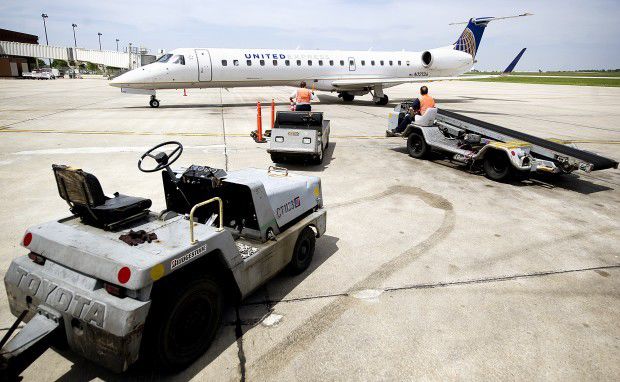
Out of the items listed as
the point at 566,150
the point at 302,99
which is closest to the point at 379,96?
the point at 302,99

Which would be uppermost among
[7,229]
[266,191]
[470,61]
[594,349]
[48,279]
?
[470,61]

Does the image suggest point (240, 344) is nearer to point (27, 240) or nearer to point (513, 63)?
point (27, 240)

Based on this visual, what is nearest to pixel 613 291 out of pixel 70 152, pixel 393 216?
pixel 393 216

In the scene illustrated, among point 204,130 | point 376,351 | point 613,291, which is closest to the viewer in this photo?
point 376,351

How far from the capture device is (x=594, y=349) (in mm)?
3828

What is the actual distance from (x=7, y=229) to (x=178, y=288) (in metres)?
4.72

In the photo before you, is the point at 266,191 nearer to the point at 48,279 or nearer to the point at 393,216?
the point at 48,279

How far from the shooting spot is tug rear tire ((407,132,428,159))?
11438 millimetres

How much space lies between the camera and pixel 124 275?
2.84m

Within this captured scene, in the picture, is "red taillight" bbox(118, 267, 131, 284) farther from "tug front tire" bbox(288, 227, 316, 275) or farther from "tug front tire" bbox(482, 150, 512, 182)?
"tug front tire" bbox(482, 150, 512, 182)

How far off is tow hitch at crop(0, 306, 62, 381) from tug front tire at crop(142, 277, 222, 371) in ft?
2.35

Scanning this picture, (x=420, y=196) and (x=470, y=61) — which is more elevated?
(x=470, y=61)

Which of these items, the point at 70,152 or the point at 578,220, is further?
the point at 70,152

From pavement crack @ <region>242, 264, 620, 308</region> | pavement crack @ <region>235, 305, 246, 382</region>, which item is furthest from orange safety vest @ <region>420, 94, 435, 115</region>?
pavement crack @ <region>235, 305, 246, 382</region>
